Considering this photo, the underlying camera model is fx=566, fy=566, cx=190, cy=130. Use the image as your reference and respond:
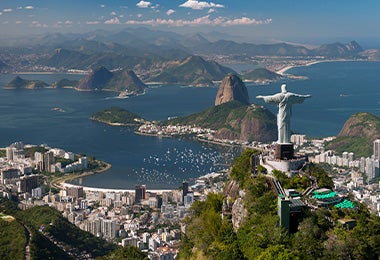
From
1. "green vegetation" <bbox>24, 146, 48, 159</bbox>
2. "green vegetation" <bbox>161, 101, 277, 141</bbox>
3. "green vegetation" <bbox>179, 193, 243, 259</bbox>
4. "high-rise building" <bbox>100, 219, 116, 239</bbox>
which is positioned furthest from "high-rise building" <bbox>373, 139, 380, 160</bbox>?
"green vegetation" <bbox>179, 193, 243, 259</bbox>

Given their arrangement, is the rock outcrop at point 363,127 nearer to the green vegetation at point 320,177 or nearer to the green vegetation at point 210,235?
the green vegetation at point 320,177

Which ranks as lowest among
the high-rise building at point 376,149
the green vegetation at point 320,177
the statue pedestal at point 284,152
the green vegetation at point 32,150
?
the green vegetation at point 32,150

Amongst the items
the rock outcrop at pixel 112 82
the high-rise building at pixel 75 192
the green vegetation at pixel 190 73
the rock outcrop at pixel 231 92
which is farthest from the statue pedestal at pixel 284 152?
the green vegetation at pixel 190 73

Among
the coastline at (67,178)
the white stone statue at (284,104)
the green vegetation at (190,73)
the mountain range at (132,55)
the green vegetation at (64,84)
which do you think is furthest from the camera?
the mountain range at (132,55)

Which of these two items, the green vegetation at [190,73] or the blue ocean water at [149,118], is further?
the green vegetation at [190,73]

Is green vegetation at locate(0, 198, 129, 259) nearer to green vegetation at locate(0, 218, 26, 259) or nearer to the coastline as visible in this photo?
green vegetation at locate(0, 218, 26, 259)

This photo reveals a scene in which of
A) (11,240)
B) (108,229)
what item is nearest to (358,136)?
(108,229)

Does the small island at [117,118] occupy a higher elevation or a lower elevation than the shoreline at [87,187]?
higher
